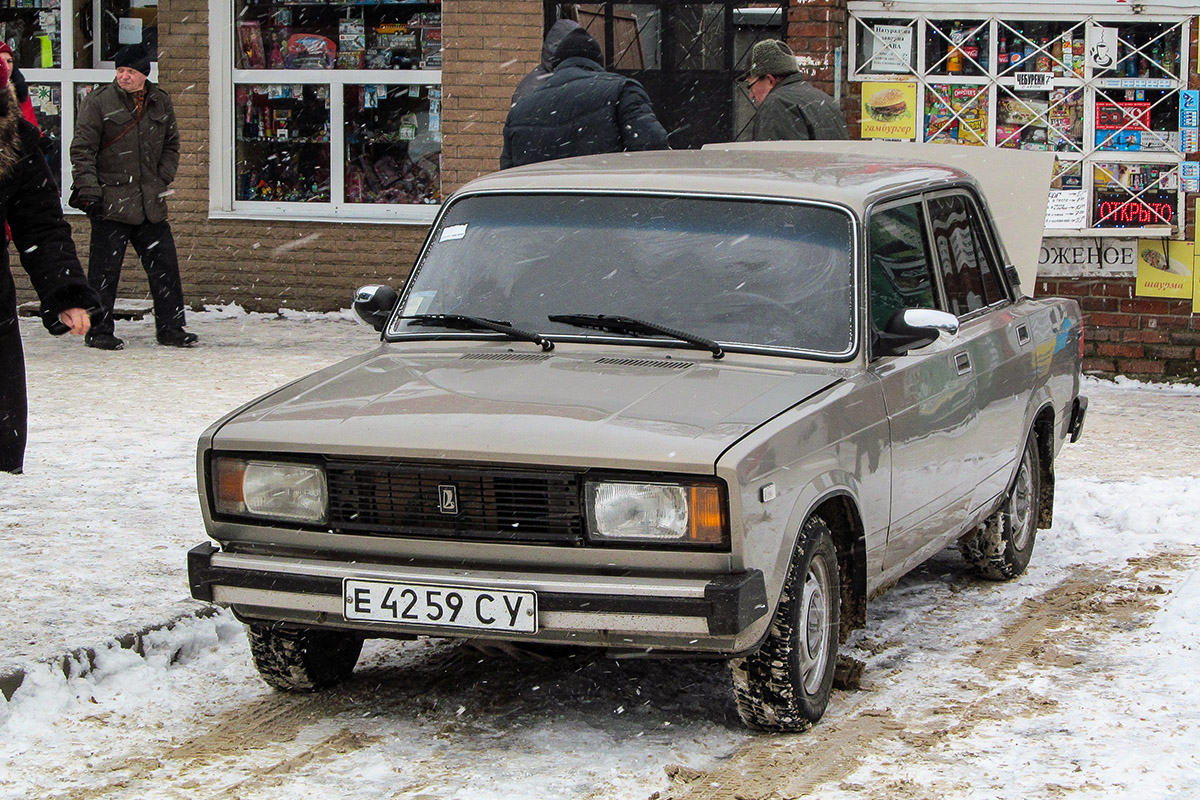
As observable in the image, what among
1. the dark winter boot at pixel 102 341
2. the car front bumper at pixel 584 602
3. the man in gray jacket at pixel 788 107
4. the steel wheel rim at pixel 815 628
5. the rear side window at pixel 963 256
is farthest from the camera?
the dark winter boot at pixel 102 341

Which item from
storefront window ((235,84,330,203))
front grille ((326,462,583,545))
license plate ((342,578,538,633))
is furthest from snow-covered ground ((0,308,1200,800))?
storefront window ((235,84,330,203))

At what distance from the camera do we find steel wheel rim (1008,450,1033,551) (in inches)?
262

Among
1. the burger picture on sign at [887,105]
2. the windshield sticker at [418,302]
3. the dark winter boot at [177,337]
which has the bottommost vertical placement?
the dark winter boot at [177,337]

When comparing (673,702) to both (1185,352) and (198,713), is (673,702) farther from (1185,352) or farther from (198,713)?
(1185,352)

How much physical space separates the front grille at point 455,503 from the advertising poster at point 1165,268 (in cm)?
836

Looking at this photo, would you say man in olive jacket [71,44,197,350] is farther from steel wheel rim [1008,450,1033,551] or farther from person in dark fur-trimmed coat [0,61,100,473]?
steel wheel rim [1008,450,1033,551]

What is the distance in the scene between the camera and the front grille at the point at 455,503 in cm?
424

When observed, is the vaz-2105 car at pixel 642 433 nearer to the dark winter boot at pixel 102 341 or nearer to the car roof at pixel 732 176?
A: the car roof at pixel 732 176

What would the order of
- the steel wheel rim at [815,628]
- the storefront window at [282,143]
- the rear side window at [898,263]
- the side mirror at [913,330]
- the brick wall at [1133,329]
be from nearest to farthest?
the steel wheel rim at [815,628], the side mirror at [913,330], the rear side window at [898,263], the brick wall at [1133,329], the storefront window at [282,143]

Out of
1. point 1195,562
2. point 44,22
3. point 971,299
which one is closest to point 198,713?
point 971,299

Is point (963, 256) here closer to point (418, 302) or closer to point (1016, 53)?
point (418, 302)

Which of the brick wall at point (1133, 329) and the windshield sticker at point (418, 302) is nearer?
the windshield sticker at point (418, 302)

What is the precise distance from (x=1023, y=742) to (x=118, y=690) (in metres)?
2.67

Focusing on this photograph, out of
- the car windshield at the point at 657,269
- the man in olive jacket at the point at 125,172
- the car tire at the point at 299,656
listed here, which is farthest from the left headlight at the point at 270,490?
the man in olive jacket at the point at 125,172
